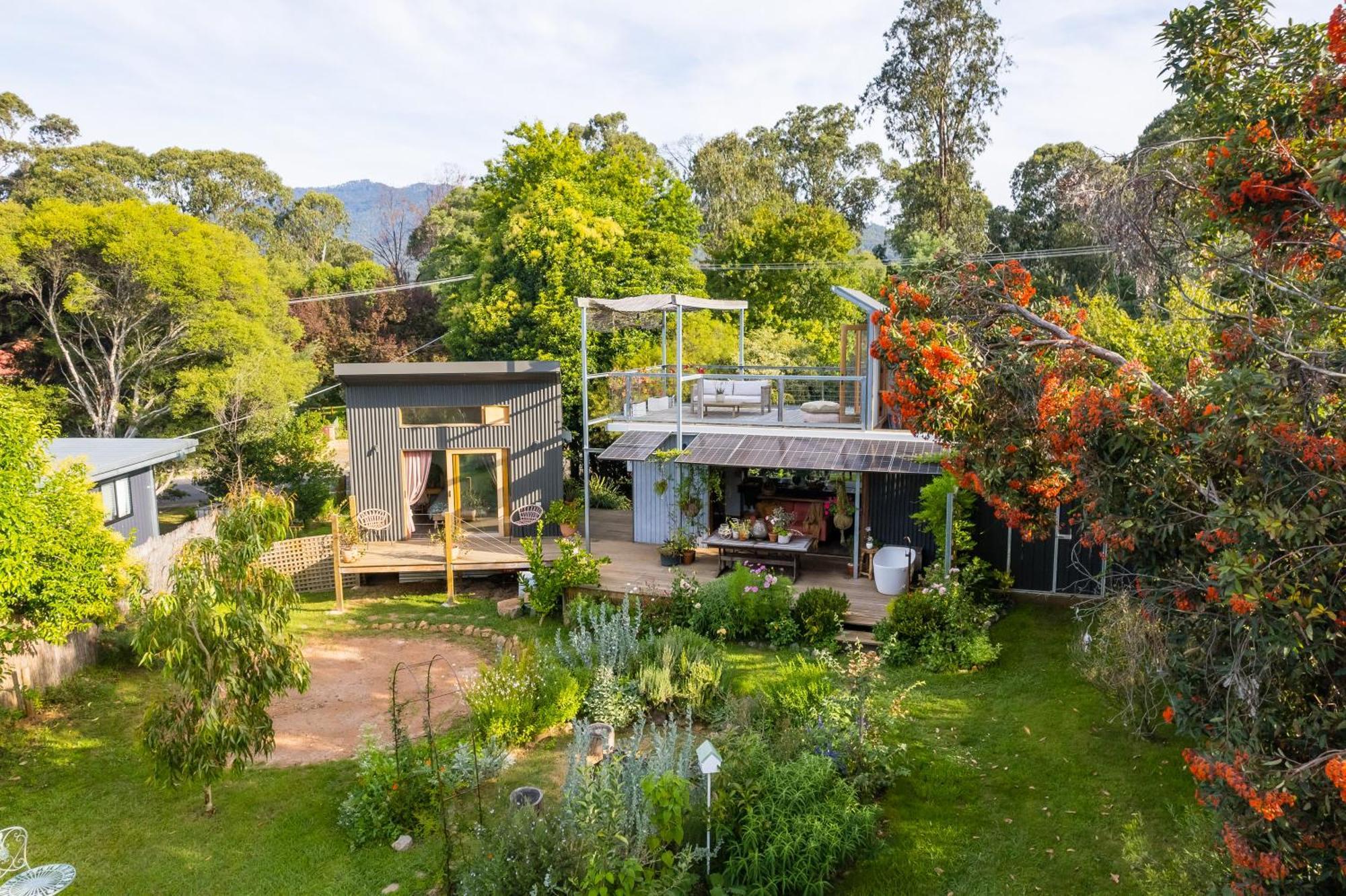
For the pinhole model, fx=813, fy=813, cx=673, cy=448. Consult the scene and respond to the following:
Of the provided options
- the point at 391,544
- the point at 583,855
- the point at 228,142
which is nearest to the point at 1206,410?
the point at 583,855

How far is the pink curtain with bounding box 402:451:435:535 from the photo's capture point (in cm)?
1603

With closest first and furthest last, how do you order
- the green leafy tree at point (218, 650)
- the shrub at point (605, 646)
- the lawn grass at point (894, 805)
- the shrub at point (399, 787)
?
the lawn grass at point (894, 805)
the green leafy tree at point (218, 650)
the shrub at point (399, 787)
the shrub at point (605, 646)

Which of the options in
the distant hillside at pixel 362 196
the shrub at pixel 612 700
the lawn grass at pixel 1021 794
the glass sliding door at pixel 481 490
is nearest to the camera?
the lawn grass at pixel 1021 794

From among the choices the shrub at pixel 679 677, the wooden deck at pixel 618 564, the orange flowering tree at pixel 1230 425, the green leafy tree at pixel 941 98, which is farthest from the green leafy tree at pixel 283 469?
the green leafy tree at pixel 941 98

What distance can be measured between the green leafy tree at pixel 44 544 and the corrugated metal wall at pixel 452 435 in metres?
6.02

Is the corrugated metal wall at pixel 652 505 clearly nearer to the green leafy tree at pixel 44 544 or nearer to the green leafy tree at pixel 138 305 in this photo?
the green leafy tree at pixel 44 544

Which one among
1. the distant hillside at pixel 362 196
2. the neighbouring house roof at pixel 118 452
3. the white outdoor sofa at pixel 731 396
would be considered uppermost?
the distant hillside at pixel 362 196

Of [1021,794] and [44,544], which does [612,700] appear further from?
[44,544]

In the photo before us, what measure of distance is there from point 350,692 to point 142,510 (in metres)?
7.24

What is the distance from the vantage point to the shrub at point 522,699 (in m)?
8.84

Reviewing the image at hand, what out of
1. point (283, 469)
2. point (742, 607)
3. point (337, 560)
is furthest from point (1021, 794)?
point (283, 469)

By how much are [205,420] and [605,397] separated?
1057 centimetres

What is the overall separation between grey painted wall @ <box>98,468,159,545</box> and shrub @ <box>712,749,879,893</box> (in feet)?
41.6

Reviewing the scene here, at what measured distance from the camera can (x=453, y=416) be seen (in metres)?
15.9
